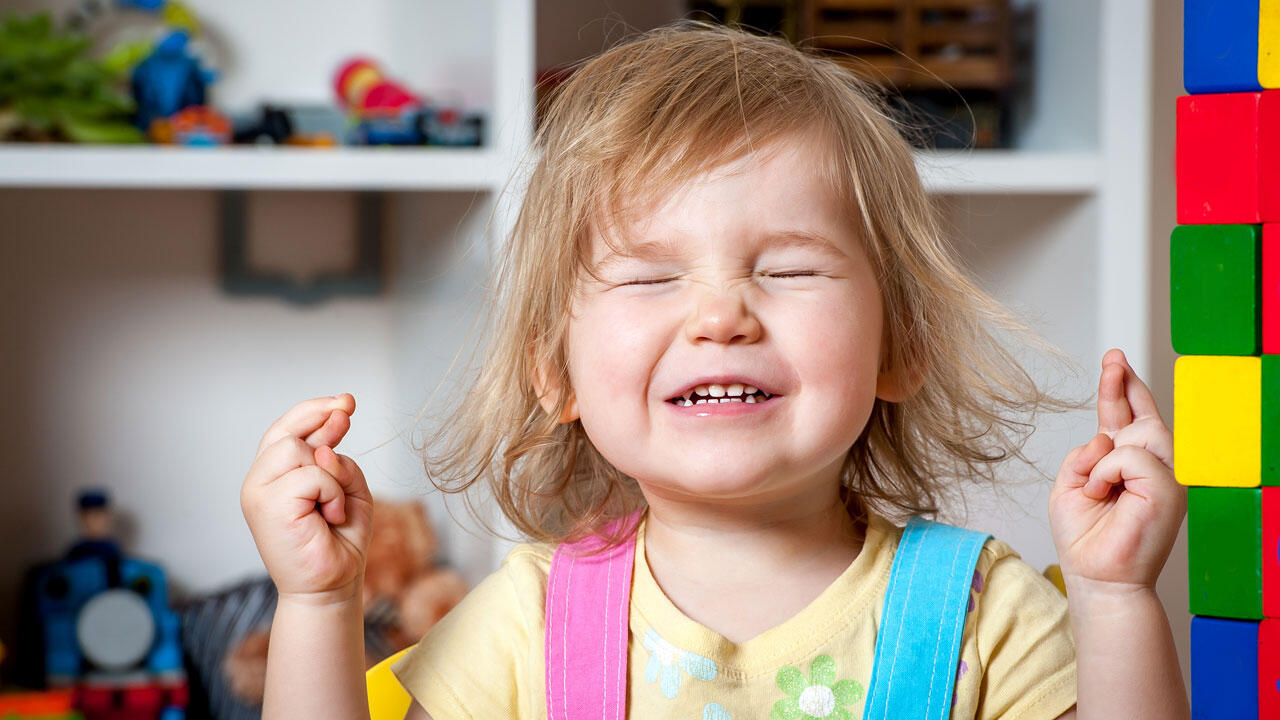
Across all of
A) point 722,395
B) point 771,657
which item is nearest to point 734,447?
point 722,395

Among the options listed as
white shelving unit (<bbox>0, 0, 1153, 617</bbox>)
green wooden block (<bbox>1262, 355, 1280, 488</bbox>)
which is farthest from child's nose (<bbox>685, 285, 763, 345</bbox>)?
white shelving unit (<bbox>0, 0, 1153, 617</bbox>)

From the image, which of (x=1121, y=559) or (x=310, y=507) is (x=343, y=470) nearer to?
(x=310, y=507)

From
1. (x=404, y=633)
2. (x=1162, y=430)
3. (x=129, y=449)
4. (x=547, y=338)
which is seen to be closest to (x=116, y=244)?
(x=129, y=449)

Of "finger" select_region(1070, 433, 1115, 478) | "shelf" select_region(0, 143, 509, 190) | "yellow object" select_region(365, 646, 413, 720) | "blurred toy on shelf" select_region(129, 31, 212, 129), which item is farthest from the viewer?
"blurred toy on shelf" select_region(129, 31, 212, 129)

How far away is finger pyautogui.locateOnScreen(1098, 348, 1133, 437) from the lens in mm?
634

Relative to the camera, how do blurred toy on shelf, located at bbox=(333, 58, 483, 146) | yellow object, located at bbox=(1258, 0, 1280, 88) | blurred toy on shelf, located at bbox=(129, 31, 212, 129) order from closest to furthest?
yellow object, located at bbox=(1258, 0, 1280, 88)
blurred toy on shelf, located at bbox=(333, 58, 483, 146)
blurred toy on shelf, located at bbox=(129, 31, 212, 129)

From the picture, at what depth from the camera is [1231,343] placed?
0.55 metres

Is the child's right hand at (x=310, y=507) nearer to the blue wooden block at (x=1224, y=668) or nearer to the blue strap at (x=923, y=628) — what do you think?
the blue strap at (x=923, y=628)

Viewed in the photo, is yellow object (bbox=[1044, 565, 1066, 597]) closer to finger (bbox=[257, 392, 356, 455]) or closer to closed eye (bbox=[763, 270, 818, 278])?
closed eye (bbox=[763, 270, 818, 278])

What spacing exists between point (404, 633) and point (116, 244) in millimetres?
654

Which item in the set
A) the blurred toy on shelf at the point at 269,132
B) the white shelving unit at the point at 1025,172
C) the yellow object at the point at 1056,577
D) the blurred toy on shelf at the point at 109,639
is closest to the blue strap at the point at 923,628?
the yellow object at the point at 1056,577

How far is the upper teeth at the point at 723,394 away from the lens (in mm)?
638

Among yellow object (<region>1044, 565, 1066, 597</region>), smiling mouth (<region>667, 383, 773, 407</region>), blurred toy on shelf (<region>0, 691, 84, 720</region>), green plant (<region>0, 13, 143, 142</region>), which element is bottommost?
blurred toy on shelf (<region>0, 691, 84, 720</region>)

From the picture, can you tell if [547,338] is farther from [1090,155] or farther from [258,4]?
[258,4]
